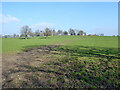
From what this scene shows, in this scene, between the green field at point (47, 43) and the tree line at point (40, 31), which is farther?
the tree line at point (40, 31)

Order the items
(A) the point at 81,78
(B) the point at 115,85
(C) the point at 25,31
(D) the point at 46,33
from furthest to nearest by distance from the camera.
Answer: (D) the point at 46,33, (C) the point at 25,31, (A) the point at 81,78, (B) the point at 115,85

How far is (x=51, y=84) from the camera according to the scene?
5621mm

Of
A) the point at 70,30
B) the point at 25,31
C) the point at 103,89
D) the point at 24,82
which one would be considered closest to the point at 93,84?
the point at 103,89

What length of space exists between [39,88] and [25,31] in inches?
3253

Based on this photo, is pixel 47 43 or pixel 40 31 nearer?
pixel 47 43

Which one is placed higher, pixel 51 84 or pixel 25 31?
pixel 25 31

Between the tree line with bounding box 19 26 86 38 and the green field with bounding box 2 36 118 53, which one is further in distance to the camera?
the tree line with bounding box 19 26 86 38

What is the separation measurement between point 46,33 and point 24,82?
11583 centimetres

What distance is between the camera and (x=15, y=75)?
6934 mm

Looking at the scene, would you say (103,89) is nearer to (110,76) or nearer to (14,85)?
(110,76)

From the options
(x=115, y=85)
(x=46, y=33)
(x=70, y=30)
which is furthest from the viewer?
(x=70, y=30)

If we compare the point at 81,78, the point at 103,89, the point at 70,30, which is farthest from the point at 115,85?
the point at 70,30

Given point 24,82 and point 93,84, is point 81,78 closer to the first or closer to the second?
point 93,84

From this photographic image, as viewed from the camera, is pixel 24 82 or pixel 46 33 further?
pixel 46 33
